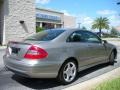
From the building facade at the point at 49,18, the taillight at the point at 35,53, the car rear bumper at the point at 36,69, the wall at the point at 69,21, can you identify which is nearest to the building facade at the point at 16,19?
the car rear bumper at the point at 36,69

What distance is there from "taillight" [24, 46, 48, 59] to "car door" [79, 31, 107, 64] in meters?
1.90

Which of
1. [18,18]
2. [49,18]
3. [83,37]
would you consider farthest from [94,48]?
[49,18]

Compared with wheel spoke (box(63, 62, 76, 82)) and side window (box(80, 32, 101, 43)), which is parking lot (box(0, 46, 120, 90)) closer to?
wheel spoke (box(63, 62, 76, 82))

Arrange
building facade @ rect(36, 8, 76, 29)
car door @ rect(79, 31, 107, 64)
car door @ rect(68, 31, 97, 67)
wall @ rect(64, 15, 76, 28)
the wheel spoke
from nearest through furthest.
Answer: the wheel spoke < car door @ rect(68, 31, 97, 67) < car door @ rect(79, 31, 107, 64) < building facade @ rect(36, 8, 76, 29) < wall @ rect(64, 15, 76, 28)

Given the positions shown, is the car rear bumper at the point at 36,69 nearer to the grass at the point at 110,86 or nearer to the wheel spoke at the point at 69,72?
the wheel spoke at the point at 69,72

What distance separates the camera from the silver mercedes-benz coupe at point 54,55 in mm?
5594

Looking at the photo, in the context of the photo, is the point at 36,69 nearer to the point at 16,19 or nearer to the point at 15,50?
the point at 15,50

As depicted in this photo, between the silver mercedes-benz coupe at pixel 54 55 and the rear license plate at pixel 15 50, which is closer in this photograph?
the silver mercedes-benz coupe at pixel 54 55

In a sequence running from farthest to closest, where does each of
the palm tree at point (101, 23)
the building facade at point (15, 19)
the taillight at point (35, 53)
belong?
the palm tree at point (101, 23)
the building facade at point (15, 19)
the taillight at point (35, 53)

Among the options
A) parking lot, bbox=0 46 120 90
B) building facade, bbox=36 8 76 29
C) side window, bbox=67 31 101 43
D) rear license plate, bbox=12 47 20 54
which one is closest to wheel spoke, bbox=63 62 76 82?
parking lot, bbox=0 46 120 90

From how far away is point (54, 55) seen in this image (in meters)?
5.79

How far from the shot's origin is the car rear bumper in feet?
18.1

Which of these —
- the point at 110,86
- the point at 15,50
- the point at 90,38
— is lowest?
the point at 110,86

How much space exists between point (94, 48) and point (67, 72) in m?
1.58
